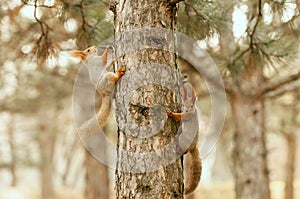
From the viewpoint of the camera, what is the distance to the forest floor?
996cm

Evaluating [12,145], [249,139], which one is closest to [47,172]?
[12,145]

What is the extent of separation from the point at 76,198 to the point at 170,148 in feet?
28.4

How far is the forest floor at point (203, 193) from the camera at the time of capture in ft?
32.7

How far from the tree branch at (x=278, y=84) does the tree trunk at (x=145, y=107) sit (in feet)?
Answer: 8.03

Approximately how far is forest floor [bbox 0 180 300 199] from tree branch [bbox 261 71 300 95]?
591 centimetres

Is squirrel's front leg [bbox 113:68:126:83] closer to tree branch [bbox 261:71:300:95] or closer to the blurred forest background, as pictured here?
the blurred forest background

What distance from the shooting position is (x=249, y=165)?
14.7 feet

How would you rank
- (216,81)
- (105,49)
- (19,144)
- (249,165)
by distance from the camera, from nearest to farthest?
(105,49)
(216,81)
(249,165)
(19,144)

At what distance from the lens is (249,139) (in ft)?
14.9

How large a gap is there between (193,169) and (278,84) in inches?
99.6

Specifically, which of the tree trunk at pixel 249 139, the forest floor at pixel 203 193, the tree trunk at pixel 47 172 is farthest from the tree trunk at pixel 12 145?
the tree trunk at pixel 249 139

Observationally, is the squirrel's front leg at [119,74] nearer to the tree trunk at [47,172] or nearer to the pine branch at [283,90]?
the pine branch at [283,90]

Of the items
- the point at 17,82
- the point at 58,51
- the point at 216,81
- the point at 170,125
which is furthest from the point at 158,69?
the point at 17,82

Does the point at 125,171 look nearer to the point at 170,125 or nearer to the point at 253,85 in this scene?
the point at 170,125
